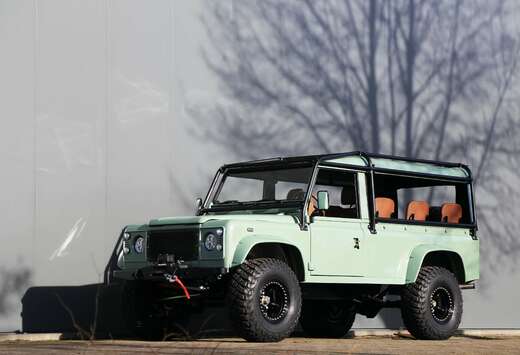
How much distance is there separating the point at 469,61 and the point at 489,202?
2.16m

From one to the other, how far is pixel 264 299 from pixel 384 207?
2526mm

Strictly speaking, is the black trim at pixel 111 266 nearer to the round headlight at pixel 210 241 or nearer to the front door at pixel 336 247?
the round headlight at pixel 210 241

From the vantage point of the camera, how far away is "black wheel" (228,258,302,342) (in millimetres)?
10180

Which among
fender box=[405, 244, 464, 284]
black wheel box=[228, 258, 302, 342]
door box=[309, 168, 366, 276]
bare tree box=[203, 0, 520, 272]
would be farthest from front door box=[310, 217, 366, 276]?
bare tree box=[203, 0, 520, 272]

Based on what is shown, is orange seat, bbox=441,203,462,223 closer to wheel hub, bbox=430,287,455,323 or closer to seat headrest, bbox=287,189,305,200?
wheel hub, bbox=430,287,455,323

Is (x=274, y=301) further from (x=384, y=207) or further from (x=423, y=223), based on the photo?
(x=423, y=223)

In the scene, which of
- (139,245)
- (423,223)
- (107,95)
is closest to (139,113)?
(107,95)

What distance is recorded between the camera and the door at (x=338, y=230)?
36.7 ft

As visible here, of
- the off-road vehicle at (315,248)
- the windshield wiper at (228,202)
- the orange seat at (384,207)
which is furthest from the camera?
the orange seat at (384,207)

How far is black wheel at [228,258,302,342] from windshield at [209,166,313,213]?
3.40 feet

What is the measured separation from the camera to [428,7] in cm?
1614

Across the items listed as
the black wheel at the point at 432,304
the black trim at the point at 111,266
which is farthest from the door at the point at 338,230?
the black trim at the point at 111,266

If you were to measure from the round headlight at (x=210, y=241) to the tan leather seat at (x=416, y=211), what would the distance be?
Result: 332cm

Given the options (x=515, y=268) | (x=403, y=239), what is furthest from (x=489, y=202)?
(x=403, y=239)
